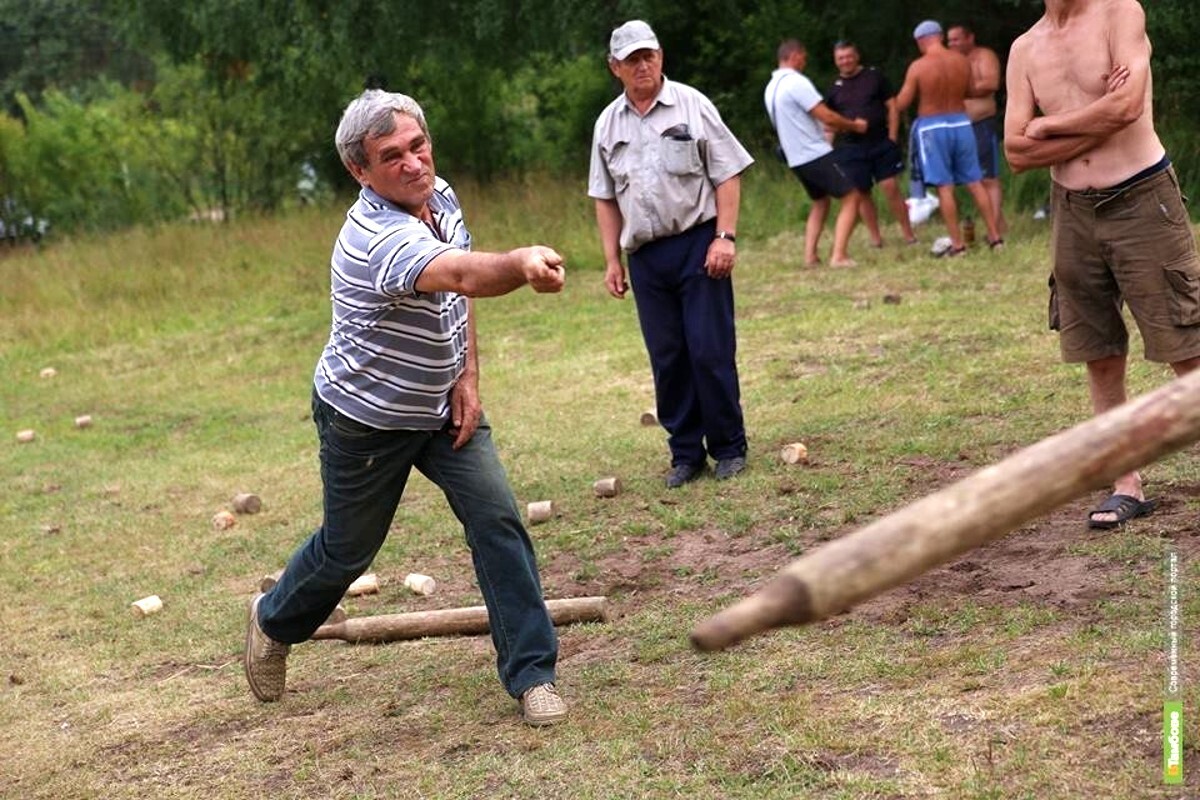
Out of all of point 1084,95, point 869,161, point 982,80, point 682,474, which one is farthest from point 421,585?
point 982,80

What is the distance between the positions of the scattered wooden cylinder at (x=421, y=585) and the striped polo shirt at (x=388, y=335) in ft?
6.73

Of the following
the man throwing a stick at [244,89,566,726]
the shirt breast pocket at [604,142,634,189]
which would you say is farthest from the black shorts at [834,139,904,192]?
the man throwing a stick at [244,89,566,726]

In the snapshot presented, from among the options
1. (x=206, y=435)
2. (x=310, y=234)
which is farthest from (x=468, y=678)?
(x=310, y=234)

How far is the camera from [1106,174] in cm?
588

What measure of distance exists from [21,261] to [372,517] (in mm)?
18419

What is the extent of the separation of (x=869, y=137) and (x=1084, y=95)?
9275 mm

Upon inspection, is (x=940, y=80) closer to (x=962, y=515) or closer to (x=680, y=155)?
(x=680, y=155)

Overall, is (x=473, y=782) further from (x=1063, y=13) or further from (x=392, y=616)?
(x=1063, y=13)

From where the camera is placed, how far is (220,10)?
68.9 ft

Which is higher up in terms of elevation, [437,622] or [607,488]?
[437,622]

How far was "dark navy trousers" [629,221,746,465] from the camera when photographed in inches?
313

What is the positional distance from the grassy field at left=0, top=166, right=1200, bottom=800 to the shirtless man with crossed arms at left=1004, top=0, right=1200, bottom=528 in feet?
2.50

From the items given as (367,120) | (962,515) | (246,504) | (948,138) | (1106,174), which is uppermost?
(367,120)

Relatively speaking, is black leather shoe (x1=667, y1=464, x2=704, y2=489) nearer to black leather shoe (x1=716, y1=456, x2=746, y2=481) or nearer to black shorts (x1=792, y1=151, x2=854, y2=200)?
black leather shoe (x1=716, y1=456, x2=746, y2=481)
